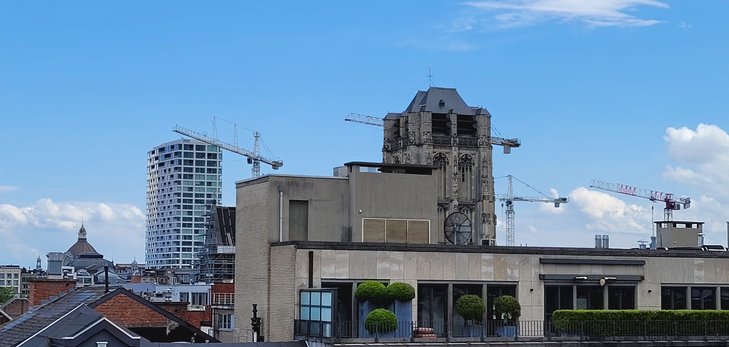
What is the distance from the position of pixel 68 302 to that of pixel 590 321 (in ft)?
70.3

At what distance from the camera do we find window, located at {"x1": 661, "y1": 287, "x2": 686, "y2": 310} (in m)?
51.9

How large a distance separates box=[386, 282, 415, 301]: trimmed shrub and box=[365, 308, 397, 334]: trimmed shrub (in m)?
1.26

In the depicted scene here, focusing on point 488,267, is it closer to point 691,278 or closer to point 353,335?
point 353,335

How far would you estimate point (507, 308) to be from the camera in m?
47.7

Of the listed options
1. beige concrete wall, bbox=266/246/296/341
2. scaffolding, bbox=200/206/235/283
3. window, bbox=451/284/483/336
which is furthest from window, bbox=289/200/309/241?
scaffolding, bbox=200/206/235/283

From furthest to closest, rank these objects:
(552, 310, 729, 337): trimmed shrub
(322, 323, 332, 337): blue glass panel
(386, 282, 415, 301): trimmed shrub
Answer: (552, 310, 729, 337): trimmed shrub, (386, 282, 415, 301): trimmed shrub, (322, 323, 332, 337): blue glass panel

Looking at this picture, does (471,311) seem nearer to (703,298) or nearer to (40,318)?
(703,298)

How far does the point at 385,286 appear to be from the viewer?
150 ft

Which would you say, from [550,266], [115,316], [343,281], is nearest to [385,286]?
[343,281]

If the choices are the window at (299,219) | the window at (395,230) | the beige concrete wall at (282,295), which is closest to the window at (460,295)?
the window at (395,230)

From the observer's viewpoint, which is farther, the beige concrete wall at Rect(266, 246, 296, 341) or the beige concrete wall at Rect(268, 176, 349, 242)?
the beige concrete wall at Rect(268, 176, 349, 242)

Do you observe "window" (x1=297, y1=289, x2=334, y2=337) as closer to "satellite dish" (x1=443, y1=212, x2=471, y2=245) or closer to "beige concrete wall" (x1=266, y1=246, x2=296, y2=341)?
"beige concrete wall" (x1=266, y1=246, x2=296, y2=341)

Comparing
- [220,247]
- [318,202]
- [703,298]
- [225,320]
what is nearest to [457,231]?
[318,202]

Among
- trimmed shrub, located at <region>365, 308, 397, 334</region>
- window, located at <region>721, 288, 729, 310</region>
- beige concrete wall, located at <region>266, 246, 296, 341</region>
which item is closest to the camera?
trimmed shrub, located at <region>365, 308, 397, 334</region>
